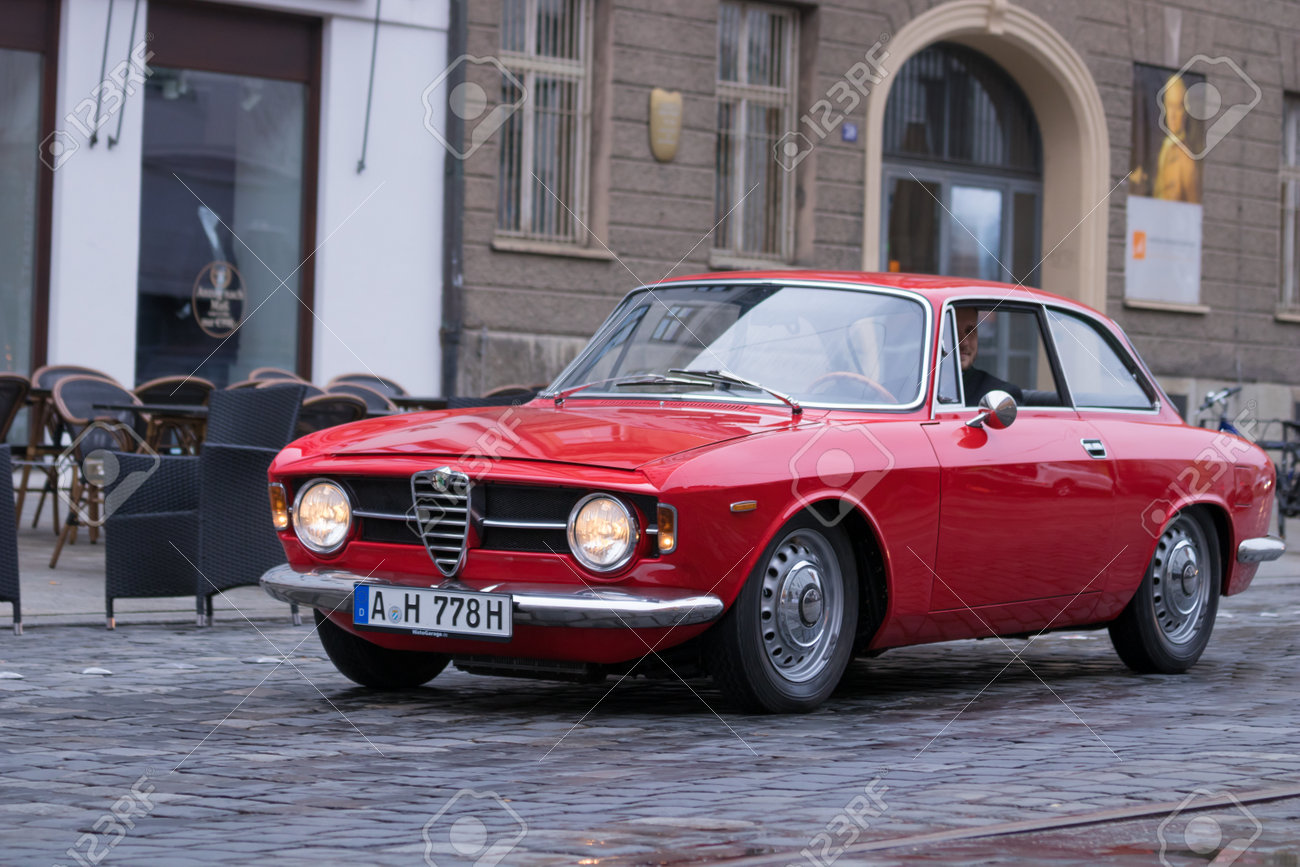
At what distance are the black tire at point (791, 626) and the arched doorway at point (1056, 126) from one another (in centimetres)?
1547

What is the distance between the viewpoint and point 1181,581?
26.1ft

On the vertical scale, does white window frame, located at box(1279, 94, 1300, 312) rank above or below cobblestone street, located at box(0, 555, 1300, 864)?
above

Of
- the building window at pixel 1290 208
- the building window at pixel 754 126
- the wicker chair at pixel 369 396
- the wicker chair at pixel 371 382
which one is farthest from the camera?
the building window at pixel 1290 208

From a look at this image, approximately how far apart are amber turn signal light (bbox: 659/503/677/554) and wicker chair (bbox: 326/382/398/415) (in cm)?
752

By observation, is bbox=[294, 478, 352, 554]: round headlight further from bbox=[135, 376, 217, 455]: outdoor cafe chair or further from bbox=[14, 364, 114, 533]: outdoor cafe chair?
bbox=[14, 364, 114, 533]: outdoor cafe chair

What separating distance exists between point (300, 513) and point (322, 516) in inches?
4.2

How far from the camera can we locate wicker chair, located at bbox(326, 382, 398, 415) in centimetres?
1336

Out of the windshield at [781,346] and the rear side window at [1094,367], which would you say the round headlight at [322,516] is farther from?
the rear side window at [1094,367]

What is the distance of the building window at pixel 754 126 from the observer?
20000 millimetres

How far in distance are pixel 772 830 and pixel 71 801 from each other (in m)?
1.69

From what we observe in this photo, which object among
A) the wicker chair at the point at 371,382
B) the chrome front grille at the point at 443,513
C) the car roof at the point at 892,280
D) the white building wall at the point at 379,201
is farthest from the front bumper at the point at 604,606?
A: the white building wall at the point at 379,201

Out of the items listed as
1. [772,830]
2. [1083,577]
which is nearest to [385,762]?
[772,830]

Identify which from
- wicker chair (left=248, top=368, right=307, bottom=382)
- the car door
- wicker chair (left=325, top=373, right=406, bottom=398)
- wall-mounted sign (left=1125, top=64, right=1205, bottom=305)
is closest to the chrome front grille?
the car door

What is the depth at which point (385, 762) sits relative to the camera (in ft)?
17.4
